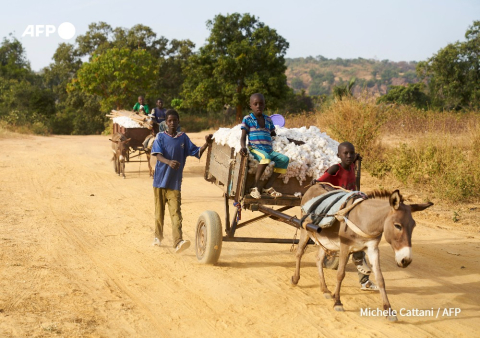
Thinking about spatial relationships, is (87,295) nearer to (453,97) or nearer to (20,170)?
(20,170)

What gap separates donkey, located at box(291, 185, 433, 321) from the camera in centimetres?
448

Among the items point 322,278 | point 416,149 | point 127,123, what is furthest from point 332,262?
point 127,123

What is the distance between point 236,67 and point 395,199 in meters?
31.0

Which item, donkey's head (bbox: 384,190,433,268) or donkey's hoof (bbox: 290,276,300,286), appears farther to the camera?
donkey's hoof (bbox: 290,276,300,286)

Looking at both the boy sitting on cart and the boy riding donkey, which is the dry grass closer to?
the boy riding donkey

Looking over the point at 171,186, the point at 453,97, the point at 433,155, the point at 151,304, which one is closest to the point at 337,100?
the point at 433,155

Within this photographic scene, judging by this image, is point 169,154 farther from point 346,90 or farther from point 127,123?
point 346,90

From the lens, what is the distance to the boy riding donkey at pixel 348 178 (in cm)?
598

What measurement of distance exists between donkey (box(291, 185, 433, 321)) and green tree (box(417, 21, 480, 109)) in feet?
89.6

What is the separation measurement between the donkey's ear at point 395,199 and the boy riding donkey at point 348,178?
1.46 metres

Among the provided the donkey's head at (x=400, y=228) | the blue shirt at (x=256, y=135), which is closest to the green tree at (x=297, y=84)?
the blue shirt at (x=256, y=135)

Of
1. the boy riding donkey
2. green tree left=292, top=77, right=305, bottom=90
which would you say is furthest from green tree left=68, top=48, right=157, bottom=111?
green tree left=292, top=77, right=305, bottom=90

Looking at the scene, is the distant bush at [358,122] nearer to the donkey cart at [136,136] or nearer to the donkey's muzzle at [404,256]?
the donkey cart at [136,136]

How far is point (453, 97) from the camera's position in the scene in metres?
30.6
